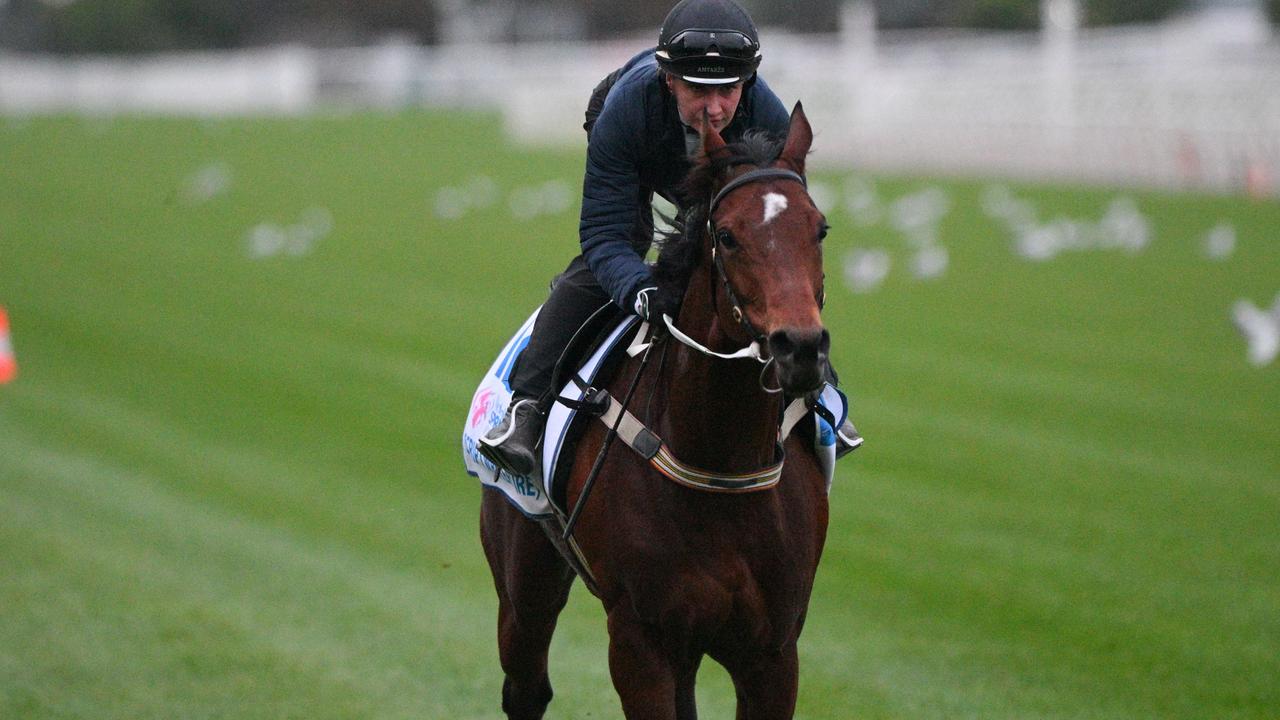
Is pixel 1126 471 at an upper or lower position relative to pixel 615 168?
lower

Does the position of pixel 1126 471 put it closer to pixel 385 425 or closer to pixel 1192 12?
pixel 385 425

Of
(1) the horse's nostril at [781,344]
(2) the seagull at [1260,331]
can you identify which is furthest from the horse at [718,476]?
(2) the seagull at [1260,331]

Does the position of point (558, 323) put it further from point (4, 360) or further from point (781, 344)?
point (4, 360)

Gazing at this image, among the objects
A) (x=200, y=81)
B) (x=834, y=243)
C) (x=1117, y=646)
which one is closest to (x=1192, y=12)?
(x=834, y=243)

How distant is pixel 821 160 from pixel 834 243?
1177 cm

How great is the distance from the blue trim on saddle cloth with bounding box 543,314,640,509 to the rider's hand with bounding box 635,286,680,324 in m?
0.52

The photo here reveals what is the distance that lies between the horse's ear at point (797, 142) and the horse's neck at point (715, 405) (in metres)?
0.42

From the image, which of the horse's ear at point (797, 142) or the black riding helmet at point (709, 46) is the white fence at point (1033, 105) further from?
the horse's ear at point (797, 142)

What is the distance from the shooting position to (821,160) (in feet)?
111

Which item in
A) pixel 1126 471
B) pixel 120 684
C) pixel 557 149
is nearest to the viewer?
pixel 120 684

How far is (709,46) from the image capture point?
4930 millimetres

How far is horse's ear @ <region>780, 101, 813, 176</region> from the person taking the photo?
4.67 metres

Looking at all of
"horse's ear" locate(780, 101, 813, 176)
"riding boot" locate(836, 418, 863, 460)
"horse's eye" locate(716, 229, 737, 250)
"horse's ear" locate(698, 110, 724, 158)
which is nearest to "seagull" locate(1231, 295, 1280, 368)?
"riding boot" locate(836, 418, 863, 460)

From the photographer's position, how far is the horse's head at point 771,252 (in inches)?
161
